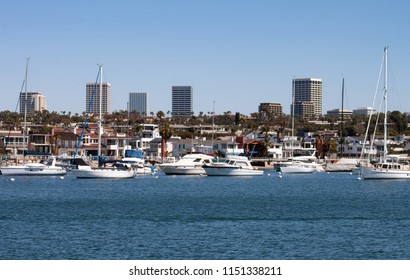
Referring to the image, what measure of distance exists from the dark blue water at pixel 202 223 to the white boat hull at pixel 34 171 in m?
21.6

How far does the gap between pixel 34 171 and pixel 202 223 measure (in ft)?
194

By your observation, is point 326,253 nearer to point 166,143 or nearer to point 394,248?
point 394,248

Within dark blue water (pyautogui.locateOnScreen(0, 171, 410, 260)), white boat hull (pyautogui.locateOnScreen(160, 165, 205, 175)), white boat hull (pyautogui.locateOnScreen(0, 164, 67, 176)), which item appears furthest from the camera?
white boat hull (pyautogui.locateOnScreen(160, 165, 205, 175))

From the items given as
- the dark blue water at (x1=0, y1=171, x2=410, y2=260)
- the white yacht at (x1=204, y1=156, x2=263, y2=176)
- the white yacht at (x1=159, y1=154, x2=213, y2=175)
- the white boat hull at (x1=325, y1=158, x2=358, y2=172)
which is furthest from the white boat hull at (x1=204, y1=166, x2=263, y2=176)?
the white boat hull at (x1=325, y1=158, x2=358, y2=172)

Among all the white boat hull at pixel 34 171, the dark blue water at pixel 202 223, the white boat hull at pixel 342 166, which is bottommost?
the white boat hull at pixel 342 166

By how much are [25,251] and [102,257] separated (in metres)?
3.63

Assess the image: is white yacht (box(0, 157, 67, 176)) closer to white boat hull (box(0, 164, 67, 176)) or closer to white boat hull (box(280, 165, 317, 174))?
white boat hull (box(0, 164, 67, 176))

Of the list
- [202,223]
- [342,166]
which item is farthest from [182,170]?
[202,223]

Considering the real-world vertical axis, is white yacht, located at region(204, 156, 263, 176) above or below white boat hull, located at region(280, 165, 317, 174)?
above

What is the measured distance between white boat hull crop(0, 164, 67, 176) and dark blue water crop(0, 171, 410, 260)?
70.9 feet

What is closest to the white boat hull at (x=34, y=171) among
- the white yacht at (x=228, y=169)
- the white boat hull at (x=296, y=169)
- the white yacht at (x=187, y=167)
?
the white yacht at (x=187, y=167)

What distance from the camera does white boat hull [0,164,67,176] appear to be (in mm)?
104688

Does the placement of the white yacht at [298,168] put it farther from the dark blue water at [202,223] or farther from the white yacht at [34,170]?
the dark blue water at [202,223]

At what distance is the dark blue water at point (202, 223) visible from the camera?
38.2 m
